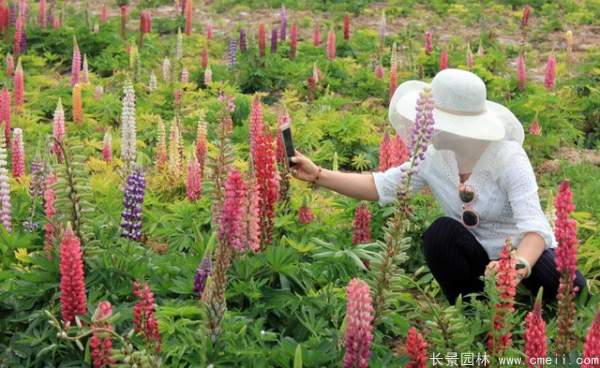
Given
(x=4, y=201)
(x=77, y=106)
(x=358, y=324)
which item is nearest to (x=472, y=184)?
(x=358, y=324)

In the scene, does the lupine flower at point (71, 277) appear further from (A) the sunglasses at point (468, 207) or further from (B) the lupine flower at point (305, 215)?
(A) the sunglasses at point (468, 207)

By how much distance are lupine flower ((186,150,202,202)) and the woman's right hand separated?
3.66ft

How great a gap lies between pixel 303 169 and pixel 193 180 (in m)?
1.16

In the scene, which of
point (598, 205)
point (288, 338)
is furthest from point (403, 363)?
point (598, 205)

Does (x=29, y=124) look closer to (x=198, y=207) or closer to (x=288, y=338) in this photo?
(x=198, y=207)

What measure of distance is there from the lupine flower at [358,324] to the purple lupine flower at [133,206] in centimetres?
189

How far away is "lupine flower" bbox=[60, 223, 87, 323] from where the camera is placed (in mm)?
3744

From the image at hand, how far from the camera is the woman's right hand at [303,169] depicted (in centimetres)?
507

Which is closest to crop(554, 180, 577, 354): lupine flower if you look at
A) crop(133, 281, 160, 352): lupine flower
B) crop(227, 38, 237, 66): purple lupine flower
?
crop(133, 281, 160, 352): lupine flower

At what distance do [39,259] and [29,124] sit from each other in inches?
158

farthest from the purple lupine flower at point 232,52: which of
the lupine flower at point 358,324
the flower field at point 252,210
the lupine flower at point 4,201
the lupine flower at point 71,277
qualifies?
the lupine flower at point 358,324

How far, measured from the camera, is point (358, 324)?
3.42 meters

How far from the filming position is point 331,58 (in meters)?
11.0

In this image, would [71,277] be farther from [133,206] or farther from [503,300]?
[503,300]
